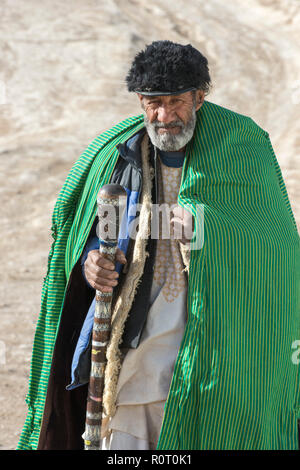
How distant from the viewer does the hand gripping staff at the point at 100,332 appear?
3102mm

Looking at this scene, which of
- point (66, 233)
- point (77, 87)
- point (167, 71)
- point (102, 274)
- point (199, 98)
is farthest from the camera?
point (77, 87)

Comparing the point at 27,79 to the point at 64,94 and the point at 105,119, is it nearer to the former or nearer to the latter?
the point at 64,94

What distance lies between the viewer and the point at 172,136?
3.28 meters

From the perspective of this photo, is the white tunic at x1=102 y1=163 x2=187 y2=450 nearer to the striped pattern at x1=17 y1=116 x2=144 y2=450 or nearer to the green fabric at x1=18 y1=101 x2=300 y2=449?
the green fabric at x1=18 y1=101 x2=300 y2=449

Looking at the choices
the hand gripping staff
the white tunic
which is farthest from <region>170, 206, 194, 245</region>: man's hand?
the hand gripping staff

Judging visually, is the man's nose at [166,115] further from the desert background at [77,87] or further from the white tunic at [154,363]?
the desert background at [77,87]

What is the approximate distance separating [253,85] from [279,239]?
12146 mm

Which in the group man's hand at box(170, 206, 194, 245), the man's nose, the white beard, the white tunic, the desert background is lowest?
the white tunic

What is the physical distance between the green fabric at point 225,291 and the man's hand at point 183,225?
0.06 m

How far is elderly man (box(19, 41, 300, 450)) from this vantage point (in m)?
3.16

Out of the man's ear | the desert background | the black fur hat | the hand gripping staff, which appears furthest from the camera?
the desert background

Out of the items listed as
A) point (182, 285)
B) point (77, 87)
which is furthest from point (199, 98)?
point (77, 87)

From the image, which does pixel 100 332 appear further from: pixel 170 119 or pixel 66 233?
pixel 170 119

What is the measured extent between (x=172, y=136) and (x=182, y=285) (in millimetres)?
613
